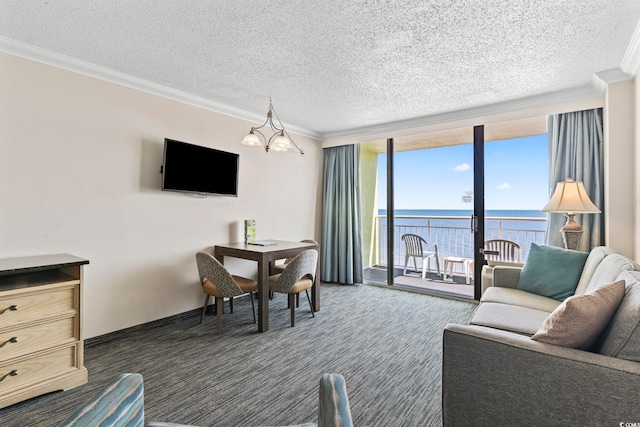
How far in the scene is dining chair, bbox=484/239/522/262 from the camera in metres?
4.14

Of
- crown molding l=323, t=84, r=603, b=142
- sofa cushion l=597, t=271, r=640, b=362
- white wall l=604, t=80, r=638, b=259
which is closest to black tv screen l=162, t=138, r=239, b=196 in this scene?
crown molding l=323, t=84, r=603, b=142

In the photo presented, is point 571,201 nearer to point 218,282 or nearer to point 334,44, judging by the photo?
point 334,44

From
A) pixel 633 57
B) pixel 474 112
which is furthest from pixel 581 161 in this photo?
pixel 474 112

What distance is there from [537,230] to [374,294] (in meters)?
2.58

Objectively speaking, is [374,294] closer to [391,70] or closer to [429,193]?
[429,193]

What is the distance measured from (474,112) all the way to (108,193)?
409 centimetres

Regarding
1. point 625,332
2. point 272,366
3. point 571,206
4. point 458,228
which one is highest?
point 571,206

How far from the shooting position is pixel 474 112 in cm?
384

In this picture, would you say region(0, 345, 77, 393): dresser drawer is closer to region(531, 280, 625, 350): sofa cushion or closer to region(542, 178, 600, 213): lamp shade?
region(531, 280, 625, 350): sofa cushion

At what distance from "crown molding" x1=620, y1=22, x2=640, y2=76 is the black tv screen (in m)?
3.66

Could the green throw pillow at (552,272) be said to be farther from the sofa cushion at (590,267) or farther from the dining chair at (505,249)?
the dining chair at (505,249)

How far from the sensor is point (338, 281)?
506cm


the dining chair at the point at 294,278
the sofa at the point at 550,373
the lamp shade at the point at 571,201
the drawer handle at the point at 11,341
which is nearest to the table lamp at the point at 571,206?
the lamp shade at the point at 571,201

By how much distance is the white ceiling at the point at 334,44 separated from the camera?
1.95 metres
